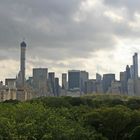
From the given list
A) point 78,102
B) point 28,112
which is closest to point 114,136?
point 28,112

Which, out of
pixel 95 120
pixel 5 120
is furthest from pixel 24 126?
pixel 95 120

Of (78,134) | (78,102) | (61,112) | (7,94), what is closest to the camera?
(78,134)

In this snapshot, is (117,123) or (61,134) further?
(117,123)

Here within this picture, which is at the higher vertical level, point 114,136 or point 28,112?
point 28,112

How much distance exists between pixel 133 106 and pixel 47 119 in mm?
36785

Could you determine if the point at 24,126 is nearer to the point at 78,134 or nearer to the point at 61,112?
the point at 78,134

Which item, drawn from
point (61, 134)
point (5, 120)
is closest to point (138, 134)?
point (61, 134)

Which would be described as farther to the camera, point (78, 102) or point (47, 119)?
point (78, 102)

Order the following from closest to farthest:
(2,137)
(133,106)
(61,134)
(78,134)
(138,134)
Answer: (2,137), (61,134), (78,134), (138,134), (133,106)

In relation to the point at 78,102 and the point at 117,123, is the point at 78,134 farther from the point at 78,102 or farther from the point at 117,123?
the point at 78,102

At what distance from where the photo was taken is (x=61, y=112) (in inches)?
2003

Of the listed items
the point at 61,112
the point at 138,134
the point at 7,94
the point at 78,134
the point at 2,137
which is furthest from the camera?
the point at 7,94

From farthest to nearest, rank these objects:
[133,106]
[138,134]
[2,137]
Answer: [133,106], [138,134], [2,137]

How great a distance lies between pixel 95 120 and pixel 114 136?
299cm
